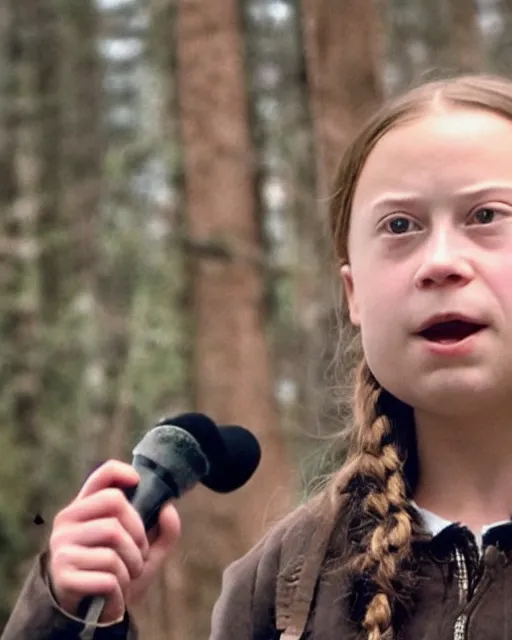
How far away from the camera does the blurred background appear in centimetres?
585

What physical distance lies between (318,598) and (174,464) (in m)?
0.28

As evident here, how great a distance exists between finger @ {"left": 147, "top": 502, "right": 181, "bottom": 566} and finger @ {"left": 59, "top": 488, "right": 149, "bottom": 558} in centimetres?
5

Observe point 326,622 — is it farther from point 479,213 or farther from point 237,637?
point 479,213

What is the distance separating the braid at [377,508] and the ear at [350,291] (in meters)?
0.11

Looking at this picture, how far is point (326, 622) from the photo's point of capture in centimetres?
147

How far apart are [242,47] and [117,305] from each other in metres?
3.14

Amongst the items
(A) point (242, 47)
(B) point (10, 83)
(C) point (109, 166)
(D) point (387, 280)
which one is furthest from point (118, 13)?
(D) point (387, 280)

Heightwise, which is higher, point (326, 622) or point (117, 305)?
point (117, 305)

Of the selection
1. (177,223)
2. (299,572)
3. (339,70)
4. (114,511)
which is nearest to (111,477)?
(114,511)

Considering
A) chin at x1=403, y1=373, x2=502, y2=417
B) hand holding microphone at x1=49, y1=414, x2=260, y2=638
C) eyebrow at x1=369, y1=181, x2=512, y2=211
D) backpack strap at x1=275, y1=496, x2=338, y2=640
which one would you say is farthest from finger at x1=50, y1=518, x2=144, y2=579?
eyebrow at x1=369, y1=181, x2=512, y2=211

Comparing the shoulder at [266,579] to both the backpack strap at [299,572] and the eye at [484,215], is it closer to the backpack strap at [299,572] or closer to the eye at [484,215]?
the backpack strap at [299,572]

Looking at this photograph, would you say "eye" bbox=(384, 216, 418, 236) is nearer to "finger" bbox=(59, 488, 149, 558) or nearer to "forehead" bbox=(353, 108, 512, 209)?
"forehead" bbox=(353, 108, 512, 209)

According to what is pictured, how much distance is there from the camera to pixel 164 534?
1.38 metres

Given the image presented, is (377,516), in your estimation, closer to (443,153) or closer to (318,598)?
(318,598)
